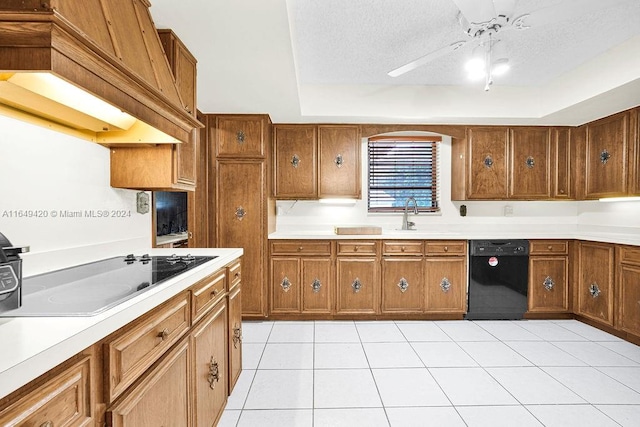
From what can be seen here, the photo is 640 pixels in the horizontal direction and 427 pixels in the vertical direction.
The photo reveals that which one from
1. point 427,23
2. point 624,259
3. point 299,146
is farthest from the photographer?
point 299,146

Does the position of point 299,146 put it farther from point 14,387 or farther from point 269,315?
point 14,387

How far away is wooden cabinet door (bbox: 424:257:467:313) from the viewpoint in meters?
3.46

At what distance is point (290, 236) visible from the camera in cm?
348

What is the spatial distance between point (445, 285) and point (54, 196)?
3.45 metres

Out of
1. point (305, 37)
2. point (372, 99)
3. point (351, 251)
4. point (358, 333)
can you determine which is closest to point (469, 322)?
point (358, 333)

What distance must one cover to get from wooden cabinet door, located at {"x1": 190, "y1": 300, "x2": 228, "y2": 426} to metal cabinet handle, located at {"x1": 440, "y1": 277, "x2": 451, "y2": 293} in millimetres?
2499

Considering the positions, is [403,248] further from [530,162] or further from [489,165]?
[530,162]

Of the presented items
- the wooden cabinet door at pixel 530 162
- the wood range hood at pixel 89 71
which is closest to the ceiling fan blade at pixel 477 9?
the wood range hood at pixel 89 71

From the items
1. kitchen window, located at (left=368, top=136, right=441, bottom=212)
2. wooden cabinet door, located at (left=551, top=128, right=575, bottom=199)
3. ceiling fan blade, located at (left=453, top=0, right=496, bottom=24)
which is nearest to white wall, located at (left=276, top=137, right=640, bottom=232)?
kitchen window, located at (left=368, top=136, right=441, bottom=212)

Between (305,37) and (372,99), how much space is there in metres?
1.23

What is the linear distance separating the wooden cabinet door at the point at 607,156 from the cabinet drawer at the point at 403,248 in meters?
2.08

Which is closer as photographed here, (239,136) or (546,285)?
(239,136)

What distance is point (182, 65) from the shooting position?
79.0 inches

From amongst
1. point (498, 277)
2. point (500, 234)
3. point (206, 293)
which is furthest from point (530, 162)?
point (206, 293)
